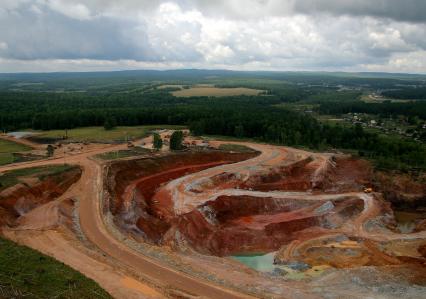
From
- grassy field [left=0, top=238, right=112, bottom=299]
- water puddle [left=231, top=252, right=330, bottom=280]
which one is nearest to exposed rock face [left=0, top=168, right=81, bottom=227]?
grassy field [left=0, top=238, right=112, bottom=299]

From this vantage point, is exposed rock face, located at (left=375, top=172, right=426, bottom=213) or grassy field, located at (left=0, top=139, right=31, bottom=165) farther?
exposed rock face, located at (left=375, top=172, right=426, bottom=213)

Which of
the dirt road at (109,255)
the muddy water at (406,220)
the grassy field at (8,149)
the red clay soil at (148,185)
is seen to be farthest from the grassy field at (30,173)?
the muddy water at (406,220)

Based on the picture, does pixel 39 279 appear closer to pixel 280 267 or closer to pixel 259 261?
pixel 280 267

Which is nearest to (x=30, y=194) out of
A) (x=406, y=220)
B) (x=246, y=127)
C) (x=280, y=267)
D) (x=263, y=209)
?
(x=280, y=267)

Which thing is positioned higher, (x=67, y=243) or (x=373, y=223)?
(x=67, y=243)

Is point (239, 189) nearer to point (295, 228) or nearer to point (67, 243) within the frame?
point (295, 228)

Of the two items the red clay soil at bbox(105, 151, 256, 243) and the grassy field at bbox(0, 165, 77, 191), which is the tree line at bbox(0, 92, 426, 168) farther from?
the grassy field at bbox(0, 165, 77, 191)

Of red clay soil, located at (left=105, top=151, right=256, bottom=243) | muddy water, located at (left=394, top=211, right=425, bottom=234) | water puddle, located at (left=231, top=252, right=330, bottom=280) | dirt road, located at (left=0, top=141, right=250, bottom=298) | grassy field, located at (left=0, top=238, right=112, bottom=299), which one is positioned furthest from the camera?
muddy water, located at (left=394, top=211, right=425, bottom=234)

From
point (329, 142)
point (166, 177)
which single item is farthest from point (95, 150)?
point (329, 142)
